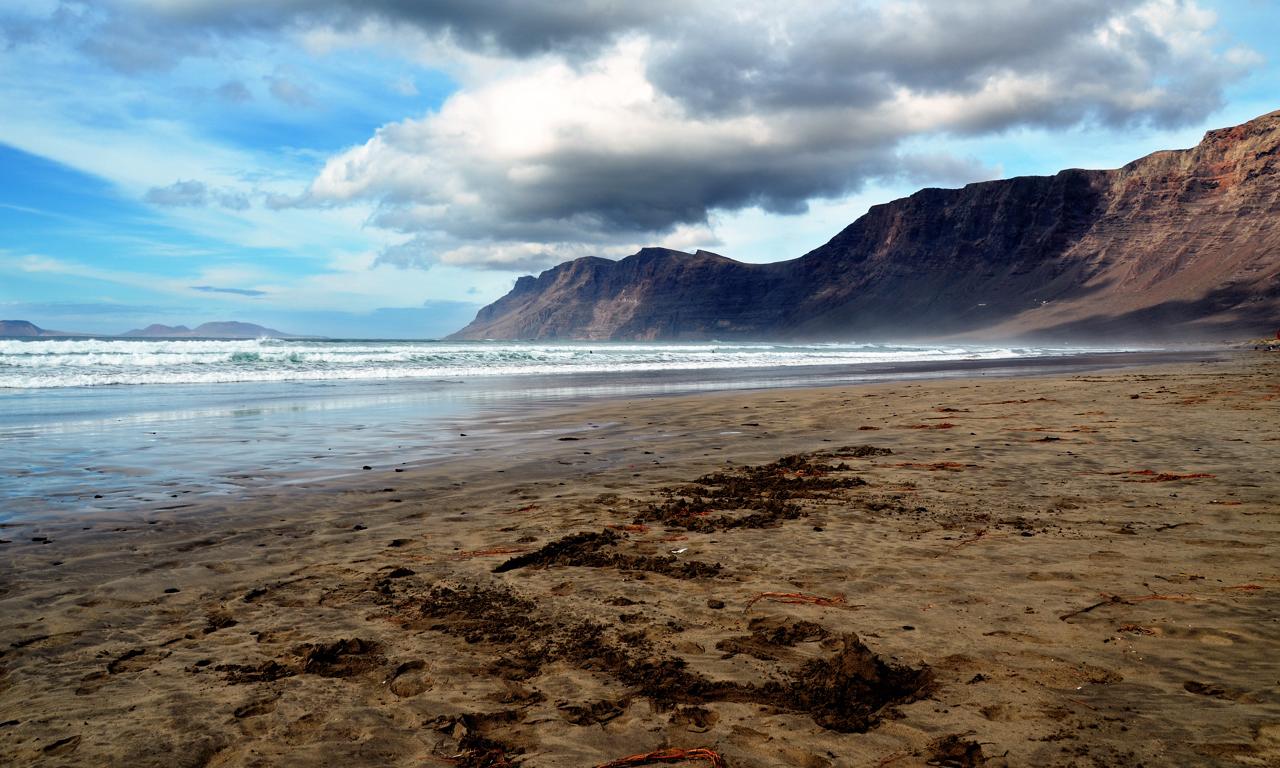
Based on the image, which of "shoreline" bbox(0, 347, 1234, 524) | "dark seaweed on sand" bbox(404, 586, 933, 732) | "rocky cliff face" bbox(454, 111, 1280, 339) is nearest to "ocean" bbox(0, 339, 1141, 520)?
"shoreline" bbox(0, 347, 1234, 524)

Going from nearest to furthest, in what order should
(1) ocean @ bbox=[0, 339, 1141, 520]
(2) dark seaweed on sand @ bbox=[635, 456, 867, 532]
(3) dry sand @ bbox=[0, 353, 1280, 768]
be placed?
(3) dry sand @ bbox=[0, 353, 1280, 768] < (2) dark seaweed on sand @ bbox=[635, 456, 867, 532] < (1) ocean @ bbox=[0, 339, 1141, 520]

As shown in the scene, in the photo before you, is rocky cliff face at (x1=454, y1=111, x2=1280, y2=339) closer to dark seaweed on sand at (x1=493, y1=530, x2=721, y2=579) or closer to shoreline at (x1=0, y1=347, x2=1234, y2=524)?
shoreline at (x1=0, y1=347, x2=1234, y2=524)

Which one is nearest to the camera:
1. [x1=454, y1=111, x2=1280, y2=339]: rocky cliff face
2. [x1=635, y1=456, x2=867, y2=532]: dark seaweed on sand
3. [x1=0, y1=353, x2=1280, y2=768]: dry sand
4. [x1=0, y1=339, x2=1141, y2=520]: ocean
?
[x1=0, y1=353, x2=1280, y2=768]: dry sand

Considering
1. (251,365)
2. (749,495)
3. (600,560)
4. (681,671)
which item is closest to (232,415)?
(749,495)

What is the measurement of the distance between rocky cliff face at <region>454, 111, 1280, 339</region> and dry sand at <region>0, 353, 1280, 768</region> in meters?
107

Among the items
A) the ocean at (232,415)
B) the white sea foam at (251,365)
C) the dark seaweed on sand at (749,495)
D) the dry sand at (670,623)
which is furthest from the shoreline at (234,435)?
the dark seaweed on sand at (749,495)

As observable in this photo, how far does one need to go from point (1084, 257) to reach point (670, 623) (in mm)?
170657

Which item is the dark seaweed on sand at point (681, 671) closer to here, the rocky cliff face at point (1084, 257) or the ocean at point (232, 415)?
the ocean at point (232, 415)

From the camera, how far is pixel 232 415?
14016 millimetres

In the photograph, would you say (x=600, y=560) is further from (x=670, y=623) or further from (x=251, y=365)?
(x=251, y=365)

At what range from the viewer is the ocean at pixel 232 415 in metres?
7.74

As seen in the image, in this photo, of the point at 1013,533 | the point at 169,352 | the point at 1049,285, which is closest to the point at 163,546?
the point at 1013,533

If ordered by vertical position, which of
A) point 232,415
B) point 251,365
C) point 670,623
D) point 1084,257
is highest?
point 1084,257

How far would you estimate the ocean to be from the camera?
7742 mm
